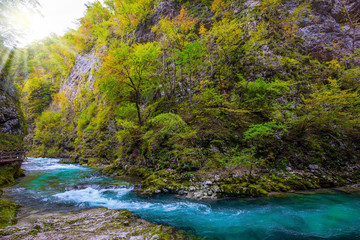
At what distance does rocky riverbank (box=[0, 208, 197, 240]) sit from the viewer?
3.43 metres

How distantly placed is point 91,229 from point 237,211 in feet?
15.9

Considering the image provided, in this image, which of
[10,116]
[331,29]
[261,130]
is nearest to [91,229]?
[261,130]

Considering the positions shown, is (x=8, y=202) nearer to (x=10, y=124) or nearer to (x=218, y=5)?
(x=10, y=124)

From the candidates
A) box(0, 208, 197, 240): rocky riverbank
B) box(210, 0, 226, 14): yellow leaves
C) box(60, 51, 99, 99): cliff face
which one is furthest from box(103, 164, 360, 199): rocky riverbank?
box(60, 51, 99, 99): cliff face

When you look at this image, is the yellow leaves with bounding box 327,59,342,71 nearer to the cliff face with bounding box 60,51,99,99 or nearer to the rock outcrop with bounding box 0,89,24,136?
the rock outcrop with bounding box 0,89,24,136

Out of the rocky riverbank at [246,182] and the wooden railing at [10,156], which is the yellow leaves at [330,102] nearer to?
the rocky riverbank at [246,182]

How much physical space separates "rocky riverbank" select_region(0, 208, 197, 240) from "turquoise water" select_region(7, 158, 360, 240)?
97cm

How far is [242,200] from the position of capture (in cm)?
647

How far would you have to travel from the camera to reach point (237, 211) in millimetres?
5625

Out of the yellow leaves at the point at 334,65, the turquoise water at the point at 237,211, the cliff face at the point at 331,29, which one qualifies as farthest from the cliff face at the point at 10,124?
the cliff face at the point at 331,29

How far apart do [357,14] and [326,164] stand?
13.0 meters

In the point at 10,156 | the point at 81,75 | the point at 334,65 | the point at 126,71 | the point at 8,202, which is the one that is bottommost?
the point at 8,202

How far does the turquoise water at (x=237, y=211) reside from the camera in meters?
4.46

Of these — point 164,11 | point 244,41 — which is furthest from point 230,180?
point 164,11
